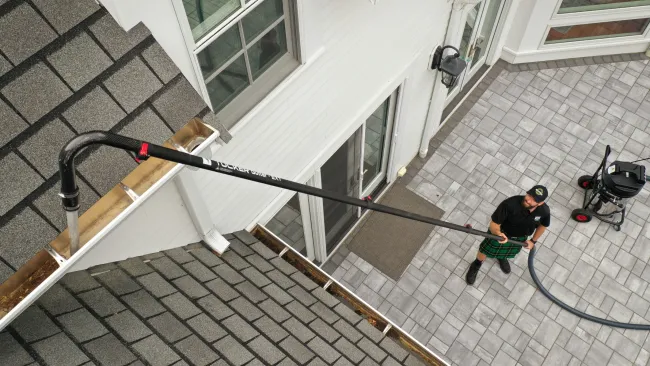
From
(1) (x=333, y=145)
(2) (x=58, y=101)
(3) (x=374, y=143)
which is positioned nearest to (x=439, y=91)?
(3) (x=374, y=143)

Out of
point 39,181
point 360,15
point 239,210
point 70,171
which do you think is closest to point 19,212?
point 39,181

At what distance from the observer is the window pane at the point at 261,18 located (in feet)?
12.8

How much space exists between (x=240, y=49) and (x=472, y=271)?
18.1 feet

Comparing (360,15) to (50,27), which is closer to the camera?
(50,27)

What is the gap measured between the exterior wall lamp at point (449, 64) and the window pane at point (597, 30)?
15.0 ft

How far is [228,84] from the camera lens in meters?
4.12

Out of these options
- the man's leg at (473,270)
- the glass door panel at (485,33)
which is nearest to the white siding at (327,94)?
the glass door panel at (485,33)

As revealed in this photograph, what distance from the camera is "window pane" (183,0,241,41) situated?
3342 millimetres

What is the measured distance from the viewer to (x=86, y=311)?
3203 millimetres

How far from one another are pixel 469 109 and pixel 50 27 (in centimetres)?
874

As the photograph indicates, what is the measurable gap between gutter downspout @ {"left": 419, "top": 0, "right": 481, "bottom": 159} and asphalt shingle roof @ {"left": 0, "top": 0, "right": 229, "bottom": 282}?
4951 mm

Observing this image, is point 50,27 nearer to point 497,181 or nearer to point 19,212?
point 19,212

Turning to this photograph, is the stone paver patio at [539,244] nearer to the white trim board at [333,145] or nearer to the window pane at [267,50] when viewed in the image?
the white trim board at [333,145]

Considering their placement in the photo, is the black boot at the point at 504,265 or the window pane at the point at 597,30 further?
the window pane at the point at 597,30
